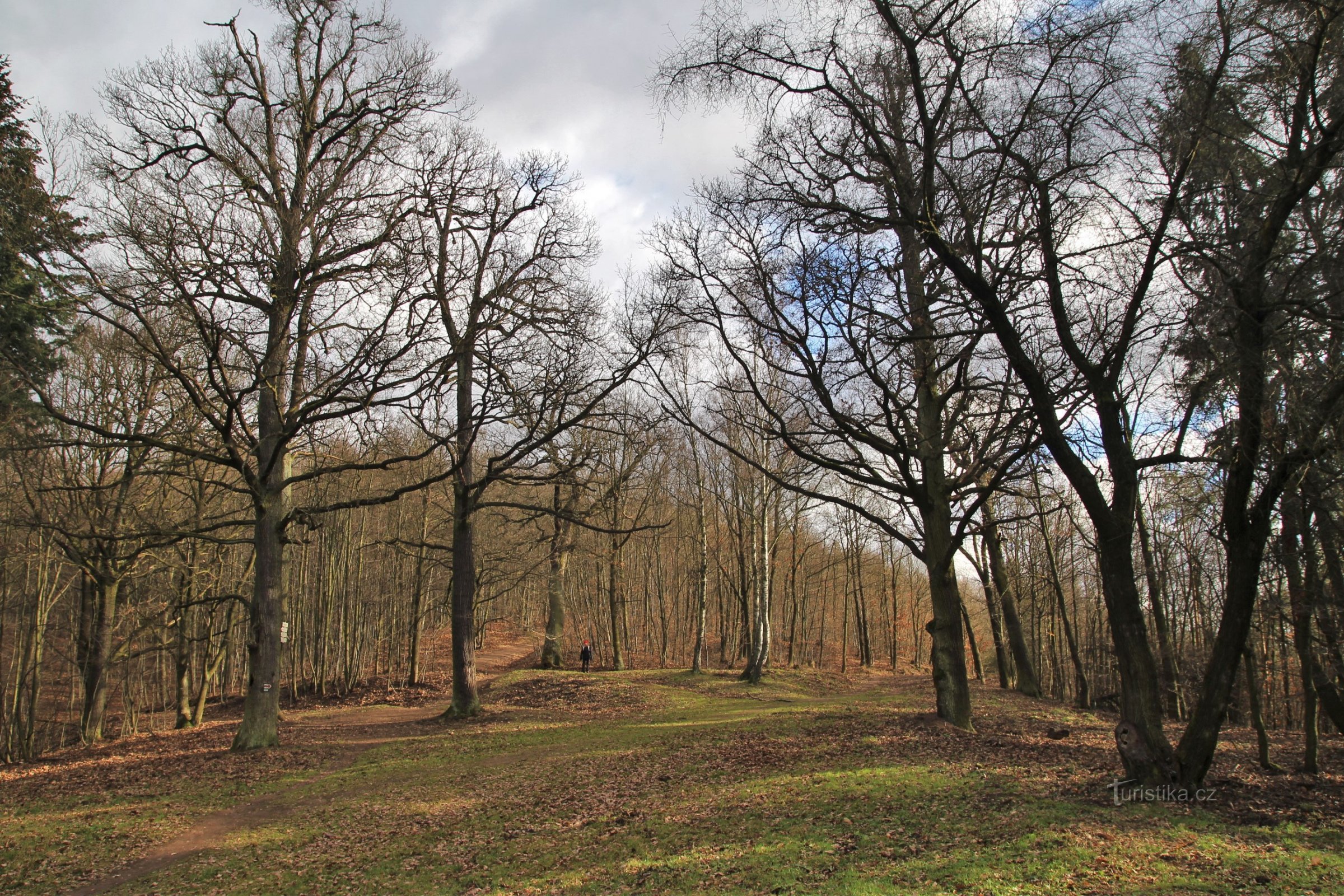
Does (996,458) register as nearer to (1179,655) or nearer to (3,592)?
(1179,655)

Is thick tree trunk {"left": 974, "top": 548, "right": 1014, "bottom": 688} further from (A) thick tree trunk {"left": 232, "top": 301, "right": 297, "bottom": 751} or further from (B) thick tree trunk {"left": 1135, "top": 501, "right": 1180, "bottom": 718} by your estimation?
(A) thick tree trunk {"left": 232, "top": 301, "right": 297, "bottom": 751}

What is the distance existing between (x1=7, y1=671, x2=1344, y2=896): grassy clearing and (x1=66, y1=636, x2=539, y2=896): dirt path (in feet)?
0.81

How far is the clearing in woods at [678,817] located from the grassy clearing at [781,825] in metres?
0.04

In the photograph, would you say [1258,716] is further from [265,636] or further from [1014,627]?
[265,636]

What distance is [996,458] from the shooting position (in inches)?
431

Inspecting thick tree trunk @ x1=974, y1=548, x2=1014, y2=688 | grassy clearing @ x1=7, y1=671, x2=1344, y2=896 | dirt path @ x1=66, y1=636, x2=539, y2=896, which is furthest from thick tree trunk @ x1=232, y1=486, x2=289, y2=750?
thick tree trunk @ x1=974, y1=548, x2=1014, y2=688

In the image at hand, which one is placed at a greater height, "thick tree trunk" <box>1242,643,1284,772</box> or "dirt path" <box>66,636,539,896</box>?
"thick tree trunk" <box>1242,643,1284,772</box>

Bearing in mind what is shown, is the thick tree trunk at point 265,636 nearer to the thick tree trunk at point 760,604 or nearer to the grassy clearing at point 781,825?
the grassy clearing at point 781,825

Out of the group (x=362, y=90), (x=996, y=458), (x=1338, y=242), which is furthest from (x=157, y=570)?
(x=1338, y=242)

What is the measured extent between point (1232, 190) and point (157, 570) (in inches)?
859

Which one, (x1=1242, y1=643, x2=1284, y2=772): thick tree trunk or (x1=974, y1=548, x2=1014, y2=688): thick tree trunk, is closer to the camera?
(x1=1242, y1=643, x2=1284, y2=772): thick tree trunk

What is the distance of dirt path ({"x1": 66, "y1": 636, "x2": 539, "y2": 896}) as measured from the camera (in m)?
7.46

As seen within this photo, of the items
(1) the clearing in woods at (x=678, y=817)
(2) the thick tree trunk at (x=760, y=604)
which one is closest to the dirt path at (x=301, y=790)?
(1) the clearing in woods at (x=678, y=817)

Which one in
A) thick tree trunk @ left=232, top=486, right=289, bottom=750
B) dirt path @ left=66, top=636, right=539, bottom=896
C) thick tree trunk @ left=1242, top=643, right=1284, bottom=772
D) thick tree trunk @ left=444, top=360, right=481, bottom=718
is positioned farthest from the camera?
thick tree trunk @ left=444, top=360, right=481, bottom=718
